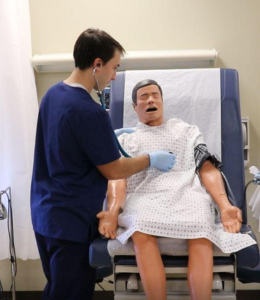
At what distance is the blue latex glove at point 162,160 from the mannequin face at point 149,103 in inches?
9.1

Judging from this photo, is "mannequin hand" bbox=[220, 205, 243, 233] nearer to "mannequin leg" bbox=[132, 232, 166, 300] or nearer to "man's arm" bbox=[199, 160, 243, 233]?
"man's arm" bbox=[199, 160, 243, 233]

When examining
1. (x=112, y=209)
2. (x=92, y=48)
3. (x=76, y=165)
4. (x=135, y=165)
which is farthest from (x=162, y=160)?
(x=92, y=48)

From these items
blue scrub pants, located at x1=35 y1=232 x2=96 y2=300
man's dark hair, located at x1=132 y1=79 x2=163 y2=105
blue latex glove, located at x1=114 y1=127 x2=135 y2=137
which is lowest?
blue scrub pants, located at x1=35 y1=232 x2=96 y2=300

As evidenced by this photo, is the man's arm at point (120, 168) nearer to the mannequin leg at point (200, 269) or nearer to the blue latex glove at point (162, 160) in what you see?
the blue latex glove at point (162, 160)

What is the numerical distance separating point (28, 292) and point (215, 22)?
75.7 inches

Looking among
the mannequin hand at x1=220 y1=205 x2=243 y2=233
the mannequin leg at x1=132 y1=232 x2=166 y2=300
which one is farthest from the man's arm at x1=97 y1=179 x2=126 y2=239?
the mannequin hand at x1=220 y1=205 x2=243 y2=233

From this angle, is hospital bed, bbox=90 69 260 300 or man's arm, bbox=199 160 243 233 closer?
hospital bed, bbox=90 69 260 300

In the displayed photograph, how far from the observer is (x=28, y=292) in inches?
95.4

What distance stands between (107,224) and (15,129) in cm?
87

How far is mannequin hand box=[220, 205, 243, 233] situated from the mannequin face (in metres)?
0.54

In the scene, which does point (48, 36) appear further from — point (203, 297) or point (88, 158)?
point (203, 297)

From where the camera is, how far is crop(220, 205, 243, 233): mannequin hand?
142 cm

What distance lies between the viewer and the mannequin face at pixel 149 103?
1.77m

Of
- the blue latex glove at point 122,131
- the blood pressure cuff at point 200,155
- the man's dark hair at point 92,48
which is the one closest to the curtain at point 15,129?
the blue latex glove at point 122,131
